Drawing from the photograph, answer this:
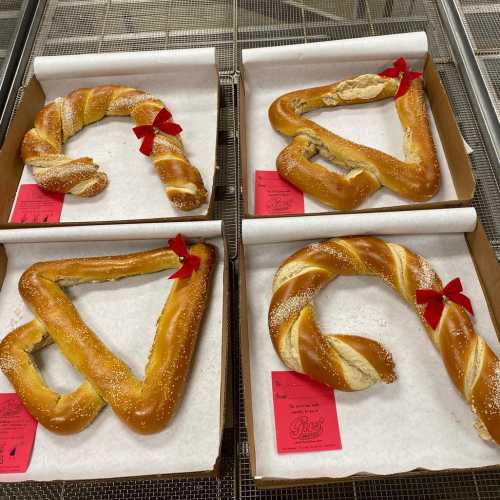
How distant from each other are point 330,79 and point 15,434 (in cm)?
160

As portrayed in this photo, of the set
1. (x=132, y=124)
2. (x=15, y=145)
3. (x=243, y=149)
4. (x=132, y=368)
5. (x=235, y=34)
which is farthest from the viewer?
(x=235, y=34)

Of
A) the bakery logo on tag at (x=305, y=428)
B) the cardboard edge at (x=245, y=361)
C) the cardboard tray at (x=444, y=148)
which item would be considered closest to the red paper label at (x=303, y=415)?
the bakery logo on tag at (x=305, y=428)

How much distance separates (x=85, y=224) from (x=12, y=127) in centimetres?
54

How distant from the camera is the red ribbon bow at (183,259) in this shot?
4.10 ft

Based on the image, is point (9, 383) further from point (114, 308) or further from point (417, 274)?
point (417, 274)

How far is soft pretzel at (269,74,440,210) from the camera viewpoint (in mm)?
1409

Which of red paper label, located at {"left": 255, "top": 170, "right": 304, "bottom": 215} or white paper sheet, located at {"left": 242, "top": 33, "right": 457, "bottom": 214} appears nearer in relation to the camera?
red paper label, located at {"left": 255, "top": 170, "right": 304, "bottom": 215}

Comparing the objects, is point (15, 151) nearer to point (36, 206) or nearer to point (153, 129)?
point (36, 206)

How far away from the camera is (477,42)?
1672 millimetres

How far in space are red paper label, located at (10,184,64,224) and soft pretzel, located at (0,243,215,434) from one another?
23cm

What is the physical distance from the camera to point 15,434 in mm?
1151

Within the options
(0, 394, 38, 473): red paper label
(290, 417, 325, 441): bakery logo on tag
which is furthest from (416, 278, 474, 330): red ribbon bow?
(0, 394, 38, 473): red paper label

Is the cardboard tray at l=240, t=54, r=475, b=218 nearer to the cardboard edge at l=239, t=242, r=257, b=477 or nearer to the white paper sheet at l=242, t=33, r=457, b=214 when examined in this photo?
the white paper sheet at l=242, t=33, r=457, b=214

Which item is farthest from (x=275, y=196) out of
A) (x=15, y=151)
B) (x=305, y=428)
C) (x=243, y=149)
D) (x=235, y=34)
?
(x=15, y=151)
